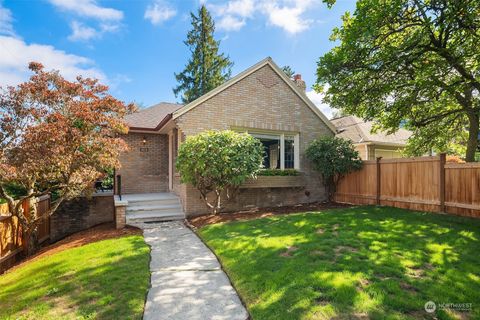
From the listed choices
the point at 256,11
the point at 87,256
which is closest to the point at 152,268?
the point at 87,256

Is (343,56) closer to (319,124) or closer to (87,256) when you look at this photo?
(319,124)

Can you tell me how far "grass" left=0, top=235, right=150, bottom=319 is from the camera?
10.6 ft

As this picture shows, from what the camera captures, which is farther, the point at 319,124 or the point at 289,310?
the point at 319,124

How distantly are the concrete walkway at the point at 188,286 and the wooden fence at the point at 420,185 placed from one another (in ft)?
22.6

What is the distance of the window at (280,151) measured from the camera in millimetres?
10883

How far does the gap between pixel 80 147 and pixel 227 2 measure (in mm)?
8215

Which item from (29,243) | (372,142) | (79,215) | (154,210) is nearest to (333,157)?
(154,210)

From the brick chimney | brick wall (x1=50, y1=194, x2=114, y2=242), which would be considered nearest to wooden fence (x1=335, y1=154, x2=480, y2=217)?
the brick chimney

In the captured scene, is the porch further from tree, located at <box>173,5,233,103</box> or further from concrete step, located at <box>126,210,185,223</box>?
tree, located at <box>173,5,233,103</box>

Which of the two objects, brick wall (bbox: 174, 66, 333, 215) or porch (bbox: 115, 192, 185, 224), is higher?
brick wall (bbox: 174, 66, 333, 215)

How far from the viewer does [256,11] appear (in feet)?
42.4

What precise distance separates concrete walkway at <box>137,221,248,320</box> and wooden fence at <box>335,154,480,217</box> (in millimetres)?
6874

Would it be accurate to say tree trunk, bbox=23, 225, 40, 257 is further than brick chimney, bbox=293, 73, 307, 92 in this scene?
No

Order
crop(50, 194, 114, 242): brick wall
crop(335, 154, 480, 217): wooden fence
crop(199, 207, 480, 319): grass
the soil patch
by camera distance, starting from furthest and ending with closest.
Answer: crop(50, 194, 114, 242): brick wall, crop(335, 154, 480, 217): wooden fence, the soil patch, crop(199, 207, 480, 319): grass
